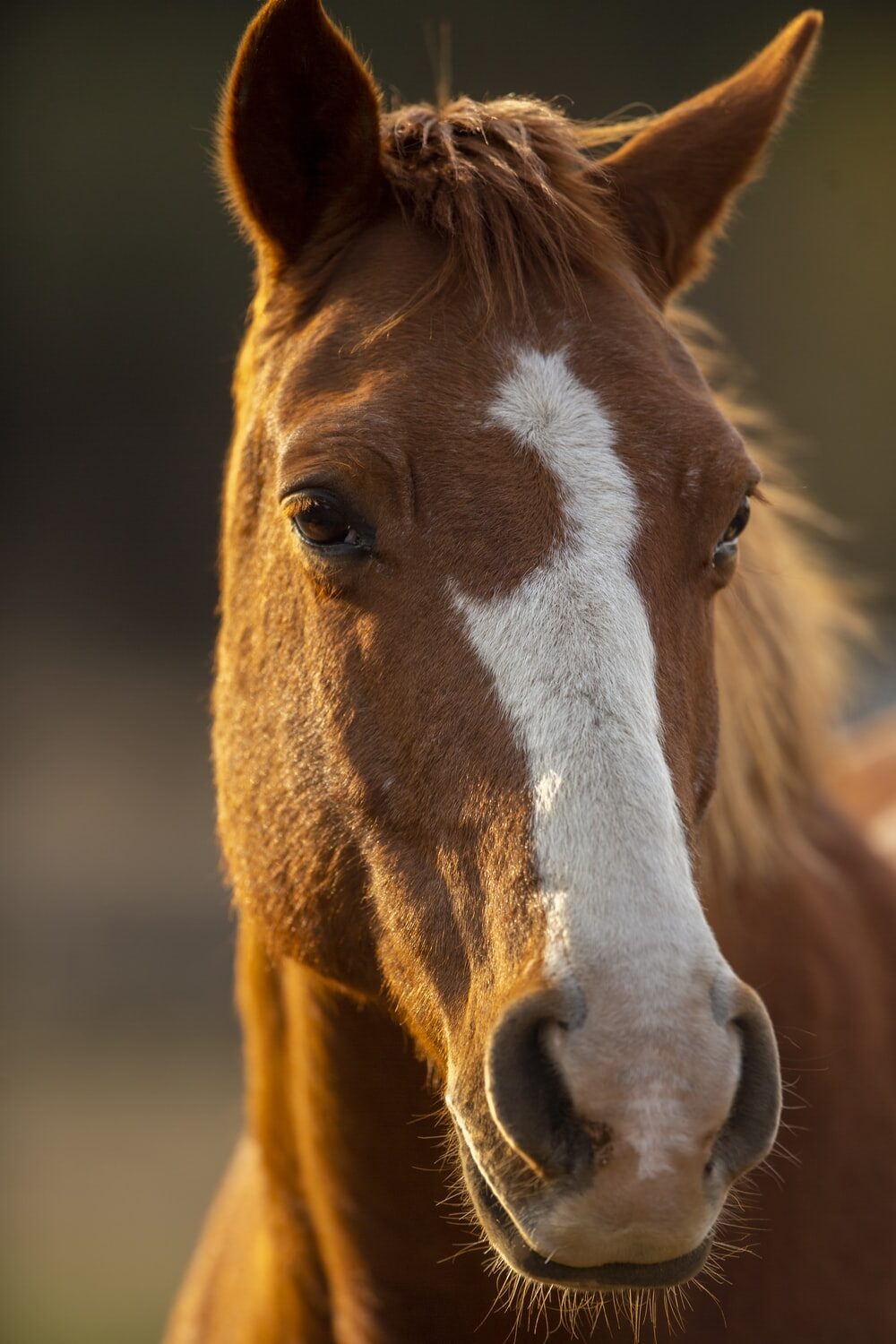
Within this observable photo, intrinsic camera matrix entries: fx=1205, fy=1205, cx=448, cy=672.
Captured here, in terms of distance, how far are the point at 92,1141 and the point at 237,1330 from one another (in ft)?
14.7

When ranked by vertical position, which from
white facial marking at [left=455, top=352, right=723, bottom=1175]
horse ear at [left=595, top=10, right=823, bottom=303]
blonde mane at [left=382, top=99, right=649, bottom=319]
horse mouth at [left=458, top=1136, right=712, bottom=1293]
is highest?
horse ear at [left=595, top=10, right=823, bottom=303]

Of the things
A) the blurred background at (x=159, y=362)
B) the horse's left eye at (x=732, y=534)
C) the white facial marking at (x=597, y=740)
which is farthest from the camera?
the blurred background at (x=159, y=362)

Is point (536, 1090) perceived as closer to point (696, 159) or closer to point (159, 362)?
point (696, 159)

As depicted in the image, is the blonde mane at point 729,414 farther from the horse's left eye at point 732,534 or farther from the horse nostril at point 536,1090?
the horse nostril at point 536,1090

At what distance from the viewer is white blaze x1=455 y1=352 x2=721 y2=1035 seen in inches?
48.4

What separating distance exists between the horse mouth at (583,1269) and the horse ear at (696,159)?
1.40 metres


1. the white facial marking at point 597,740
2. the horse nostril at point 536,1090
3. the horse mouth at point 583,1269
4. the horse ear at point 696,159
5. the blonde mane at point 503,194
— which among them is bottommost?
the horse mouth at point 583,1269

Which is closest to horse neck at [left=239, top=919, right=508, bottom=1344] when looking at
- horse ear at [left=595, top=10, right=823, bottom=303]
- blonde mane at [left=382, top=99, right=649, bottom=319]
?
blonde mane at [left=382, top=99, right=649, bottom=319]

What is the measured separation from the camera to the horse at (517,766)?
49.1 inches

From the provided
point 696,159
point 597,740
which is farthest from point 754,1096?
point 696,159

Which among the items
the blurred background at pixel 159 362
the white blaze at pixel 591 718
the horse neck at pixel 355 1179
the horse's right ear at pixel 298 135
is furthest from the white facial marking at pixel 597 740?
the blurred background at pixel 159 362

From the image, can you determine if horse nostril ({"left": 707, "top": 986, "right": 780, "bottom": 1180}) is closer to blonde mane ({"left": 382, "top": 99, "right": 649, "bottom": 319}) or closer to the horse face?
the horse face

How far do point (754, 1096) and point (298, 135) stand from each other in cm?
151

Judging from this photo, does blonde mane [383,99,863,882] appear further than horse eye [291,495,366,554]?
Yes
